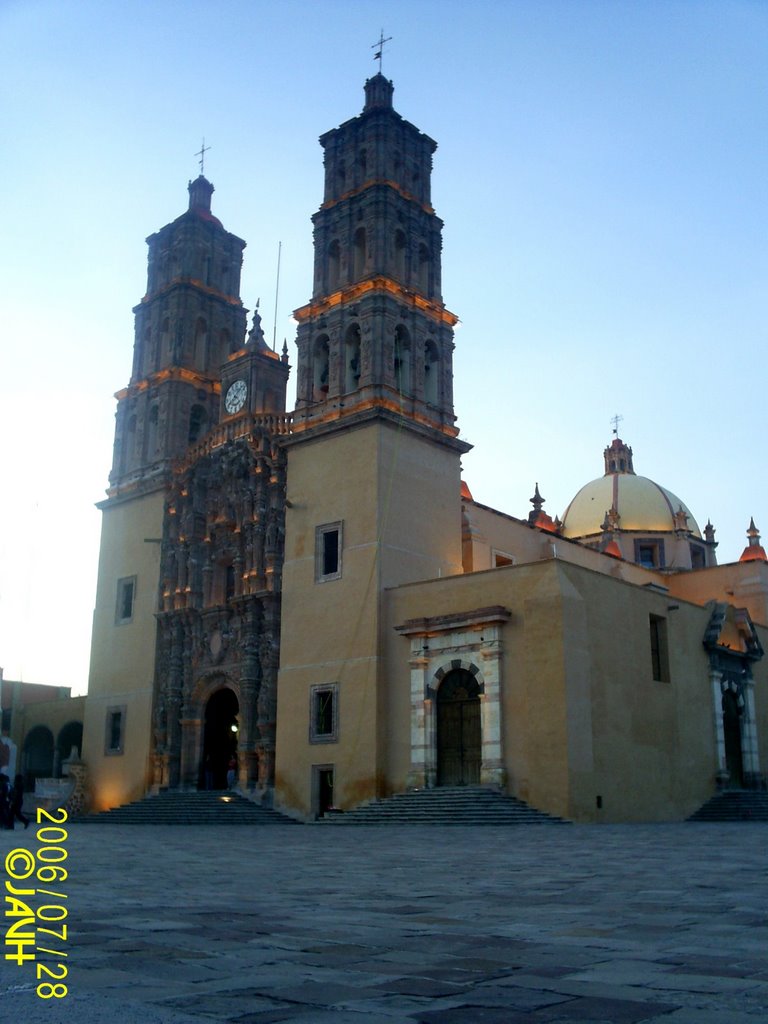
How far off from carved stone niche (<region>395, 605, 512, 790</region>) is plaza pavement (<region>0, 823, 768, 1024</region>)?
45.3 ft

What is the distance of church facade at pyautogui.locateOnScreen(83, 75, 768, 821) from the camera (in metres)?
26.2

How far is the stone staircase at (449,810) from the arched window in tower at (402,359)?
12.7 m

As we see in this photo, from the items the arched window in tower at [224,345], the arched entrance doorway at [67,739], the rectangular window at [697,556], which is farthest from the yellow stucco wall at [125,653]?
the rectangular window at [697,556]

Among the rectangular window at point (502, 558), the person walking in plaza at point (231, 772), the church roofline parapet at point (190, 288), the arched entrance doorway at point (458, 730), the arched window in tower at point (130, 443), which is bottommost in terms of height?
the person walking in plaza at point (231, 772)

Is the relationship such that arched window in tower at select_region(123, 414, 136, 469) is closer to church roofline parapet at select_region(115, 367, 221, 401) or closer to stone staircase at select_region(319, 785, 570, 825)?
church roofline parapet at select_region(115, 367, 221, 401)

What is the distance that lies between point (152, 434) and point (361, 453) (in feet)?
40.3

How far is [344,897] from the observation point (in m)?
8.46

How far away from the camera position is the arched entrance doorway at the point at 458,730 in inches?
1054

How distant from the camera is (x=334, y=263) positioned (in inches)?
1400

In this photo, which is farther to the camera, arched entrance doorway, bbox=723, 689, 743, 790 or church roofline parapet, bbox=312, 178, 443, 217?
A: church roofline parapet, bbox=312, 178, 443, 217

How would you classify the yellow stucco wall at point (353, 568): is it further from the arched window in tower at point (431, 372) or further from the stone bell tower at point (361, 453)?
the arched window in tower at point (431, 372)

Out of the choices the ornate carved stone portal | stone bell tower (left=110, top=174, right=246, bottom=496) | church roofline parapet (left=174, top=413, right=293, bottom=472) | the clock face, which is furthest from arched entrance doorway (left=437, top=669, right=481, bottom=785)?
stone bell tower (left=110, top=174, right=246, bottom=496)

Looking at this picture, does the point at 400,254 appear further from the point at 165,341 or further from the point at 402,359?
the point at 165,341

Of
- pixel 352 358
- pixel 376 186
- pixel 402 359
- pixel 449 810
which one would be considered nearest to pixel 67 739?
pixel 352 358
